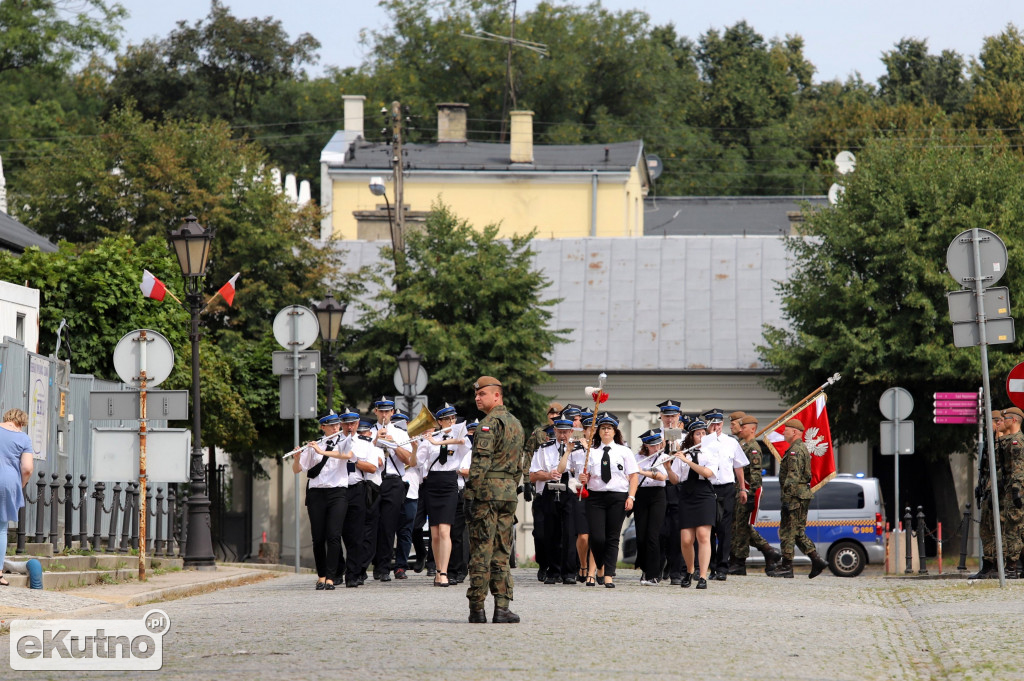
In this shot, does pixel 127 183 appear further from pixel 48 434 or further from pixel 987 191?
pixel 48 434

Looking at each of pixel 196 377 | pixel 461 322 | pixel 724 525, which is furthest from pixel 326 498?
pixel 461 322

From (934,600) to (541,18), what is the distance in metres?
54.5

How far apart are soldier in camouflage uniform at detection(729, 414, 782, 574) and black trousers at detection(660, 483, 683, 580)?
1666 millimetres

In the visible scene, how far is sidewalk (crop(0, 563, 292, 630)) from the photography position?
13258mm

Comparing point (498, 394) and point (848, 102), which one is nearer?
point (498, 394)

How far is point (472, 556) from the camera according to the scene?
12.3 meters

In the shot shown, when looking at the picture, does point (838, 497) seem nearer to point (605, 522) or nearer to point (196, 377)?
point (605, 522)

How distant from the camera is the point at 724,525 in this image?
1958cm

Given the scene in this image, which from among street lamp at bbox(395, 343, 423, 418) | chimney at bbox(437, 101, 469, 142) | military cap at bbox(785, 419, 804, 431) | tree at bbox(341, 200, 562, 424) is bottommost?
military cap at bbox(785, 419, 804, 431)

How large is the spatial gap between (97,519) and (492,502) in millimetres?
Result: 8095

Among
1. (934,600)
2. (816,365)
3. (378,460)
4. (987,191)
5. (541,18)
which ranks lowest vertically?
(934,600)

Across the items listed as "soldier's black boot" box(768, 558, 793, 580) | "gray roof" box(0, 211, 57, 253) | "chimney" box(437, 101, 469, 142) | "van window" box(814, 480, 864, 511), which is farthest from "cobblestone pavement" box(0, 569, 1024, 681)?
"chimney" box(437, 101, 469, 142)

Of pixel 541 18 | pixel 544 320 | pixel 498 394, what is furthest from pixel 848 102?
pixel 498 394

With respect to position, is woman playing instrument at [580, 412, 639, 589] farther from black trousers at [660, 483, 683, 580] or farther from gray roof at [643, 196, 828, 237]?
gray roof at [643, 196, 828, 237]
